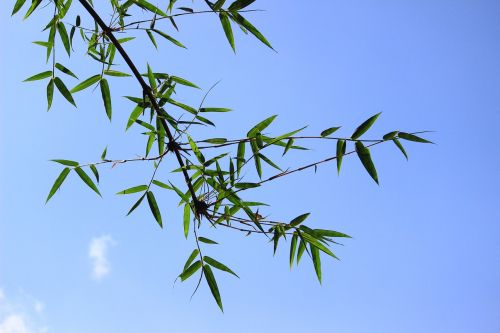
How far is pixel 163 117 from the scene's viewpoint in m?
1.55

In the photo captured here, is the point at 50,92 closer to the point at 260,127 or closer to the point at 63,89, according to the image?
the point at 63,89

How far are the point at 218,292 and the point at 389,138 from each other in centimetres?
95

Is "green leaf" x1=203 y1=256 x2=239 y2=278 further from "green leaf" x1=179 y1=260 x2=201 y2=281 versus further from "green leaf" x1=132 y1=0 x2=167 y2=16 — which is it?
"green leaf" x1=132 y1=0 x2=167 y2=16

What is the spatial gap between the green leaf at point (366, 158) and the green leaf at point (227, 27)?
65 centimetres

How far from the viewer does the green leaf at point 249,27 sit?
1645mm

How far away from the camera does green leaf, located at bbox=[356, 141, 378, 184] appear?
5.44 feet

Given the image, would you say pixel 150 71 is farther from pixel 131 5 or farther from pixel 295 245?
pixel 295 245

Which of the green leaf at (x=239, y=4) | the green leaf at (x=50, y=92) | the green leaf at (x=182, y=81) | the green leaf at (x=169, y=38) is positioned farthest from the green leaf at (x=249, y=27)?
the green leaf at (x=50, y=92)

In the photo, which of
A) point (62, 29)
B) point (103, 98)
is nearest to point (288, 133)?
point (103, 98)

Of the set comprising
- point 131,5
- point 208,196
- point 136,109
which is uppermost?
point 131,5

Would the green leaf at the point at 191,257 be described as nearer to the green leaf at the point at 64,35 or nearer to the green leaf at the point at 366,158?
the green leaf at the point at 366,158

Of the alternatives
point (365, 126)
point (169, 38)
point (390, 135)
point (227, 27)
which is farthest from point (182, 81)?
point (390, 135)

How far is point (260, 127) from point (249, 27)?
0.41m

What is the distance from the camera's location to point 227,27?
1.74 metres
